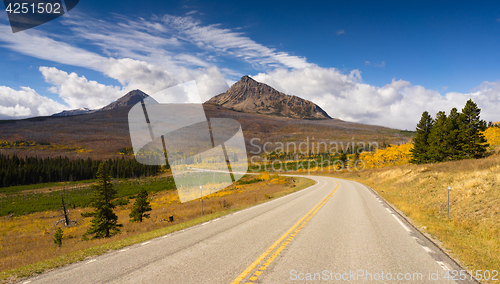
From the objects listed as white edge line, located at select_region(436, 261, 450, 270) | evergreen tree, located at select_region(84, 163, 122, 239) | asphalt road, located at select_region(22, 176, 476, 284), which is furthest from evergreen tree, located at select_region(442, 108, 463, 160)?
evergreen tree, located at select_region(84, 163, 122, 239)

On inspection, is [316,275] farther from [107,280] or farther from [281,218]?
[281,218]

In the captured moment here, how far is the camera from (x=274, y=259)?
→ 594 cm

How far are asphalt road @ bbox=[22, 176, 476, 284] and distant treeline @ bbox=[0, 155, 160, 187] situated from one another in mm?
128918

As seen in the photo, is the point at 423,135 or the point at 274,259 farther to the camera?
the point at 423,135

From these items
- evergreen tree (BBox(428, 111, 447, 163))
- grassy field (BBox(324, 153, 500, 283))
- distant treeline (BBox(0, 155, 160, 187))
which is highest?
evergreen tree (BBox(428, 111, 447, 163))

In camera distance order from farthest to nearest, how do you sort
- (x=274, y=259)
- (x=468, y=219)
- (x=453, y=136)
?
(x=453, y=136) → (x=468, y=219) → (x=274, y=259)

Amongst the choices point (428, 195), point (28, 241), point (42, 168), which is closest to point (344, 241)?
point (428, 195)

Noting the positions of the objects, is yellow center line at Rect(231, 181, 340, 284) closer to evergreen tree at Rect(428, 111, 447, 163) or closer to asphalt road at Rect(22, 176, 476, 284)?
asphalt road at Rect(22, 176, 476, 284)

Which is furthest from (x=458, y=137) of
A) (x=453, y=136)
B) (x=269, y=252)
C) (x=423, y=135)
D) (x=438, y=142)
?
(x=269, y=252)

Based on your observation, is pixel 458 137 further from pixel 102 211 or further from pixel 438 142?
pixel 102 211

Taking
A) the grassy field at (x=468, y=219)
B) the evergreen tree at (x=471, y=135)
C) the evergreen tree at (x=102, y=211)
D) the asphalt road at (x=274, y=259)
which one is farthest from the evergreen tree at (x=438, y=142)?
the evergreen tree at (x=102, y=211)

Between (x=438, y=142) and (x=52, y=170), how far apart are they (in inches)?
6088

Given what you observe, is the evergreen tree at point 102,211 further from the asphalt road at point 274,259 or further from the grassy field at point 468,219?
the grassy field at point 468,219

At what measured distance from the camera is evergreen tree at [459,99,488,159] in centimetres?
3834
